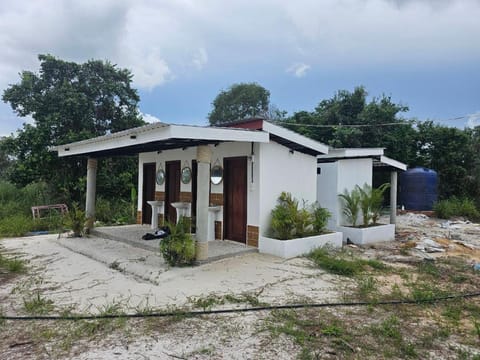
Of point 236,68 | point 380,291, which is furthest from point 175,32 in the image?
point 380,291

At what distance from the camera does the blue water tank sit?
1442 centimetres

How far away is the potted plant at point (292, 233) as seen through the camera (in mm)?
6629

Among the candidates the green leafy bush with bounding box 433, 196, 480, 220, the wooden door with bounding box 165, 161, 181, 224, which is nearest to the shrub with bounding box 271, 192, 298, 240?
the wooden door with bounding box 165, 161, 181, 224

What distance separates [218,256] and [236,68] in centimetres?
885

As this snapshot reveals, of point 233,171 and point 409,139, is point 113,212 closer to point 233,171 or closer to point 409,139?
point 233,171

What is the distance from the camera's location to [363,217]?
30.7ft

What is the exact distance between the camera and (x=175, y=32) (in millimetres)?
10430

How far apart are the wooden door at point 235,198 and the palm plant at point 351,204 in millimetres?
3185

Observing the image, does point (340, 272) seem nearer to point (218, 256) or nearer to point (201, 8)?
point (218, 256)

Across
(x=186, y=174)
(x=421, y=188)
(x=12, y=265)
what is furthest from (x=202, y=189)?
(x=421, y=188)

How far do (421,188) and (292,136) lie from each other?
1002 centimetres

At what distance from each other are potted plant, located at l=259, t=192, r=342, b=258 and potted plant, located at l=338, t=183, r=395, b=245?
4.39ft

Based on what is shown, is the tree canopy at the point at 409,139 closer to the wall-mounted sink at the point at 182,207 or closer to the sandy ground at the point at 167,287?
the sandy ground at the point at 167,287

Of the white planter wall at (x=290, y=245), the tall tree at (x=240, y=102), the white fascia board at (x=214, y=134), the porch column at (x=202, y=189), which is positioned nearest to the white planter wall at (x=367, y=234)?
the white planter wall at (x=290, y=245)
